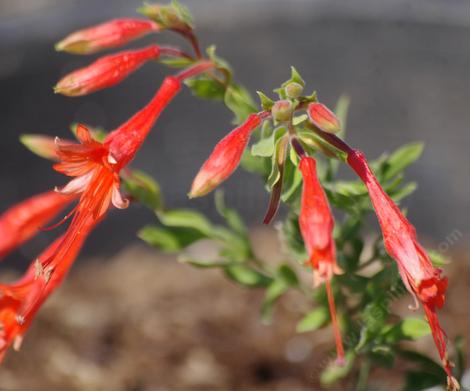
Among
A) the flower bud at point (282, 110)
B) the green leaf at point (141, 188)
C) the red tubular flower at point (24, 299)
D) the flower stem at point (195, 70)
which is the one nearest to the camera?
the flower bud at point (282, 110)

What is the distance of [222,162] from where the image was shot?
1.53 meters

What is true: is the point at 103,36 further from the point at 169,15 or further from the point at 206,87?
the point at 206,87

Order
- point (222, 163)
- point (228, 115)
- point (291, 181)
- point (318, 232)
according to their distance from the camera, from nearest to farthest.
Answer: point (318, 232) < point (222, 163) < point (291, 181) < point (228, 115)

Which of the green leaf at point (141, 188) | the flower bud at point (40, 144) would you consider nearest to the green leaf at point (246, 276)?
the green leaf at point (141, 188)

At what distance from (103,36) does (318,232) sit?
0.77 metres

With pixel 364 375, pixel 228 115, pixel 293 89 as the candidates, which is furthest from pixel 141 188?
pixel 228 115

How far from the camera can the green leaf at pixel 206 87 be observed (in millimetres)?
1786

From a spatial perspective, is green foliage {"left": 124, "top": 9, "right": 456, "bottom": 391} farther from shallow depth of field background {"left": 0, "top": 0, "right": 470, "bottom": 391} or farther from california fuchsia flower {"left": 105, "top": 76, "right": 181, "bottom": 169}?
shallow depth of field background {"left": 0, "top": 0, "right": 470, "bottom": 391}

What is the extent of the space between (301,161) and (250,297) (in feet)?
5.71

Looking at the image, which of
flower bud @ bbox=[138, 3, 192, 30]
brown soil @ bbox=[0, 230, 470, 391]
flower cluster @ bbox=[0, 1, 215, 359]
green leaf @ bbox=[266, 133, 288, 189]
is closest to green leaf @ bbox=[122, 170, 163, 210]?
flower cluster @ bbox=[0, 1, 215, 359]

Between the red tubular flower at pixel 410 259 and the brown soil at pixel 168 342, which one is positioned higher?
the red tubular flower at pixel 410 259

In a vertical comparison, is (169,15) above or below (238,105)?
above

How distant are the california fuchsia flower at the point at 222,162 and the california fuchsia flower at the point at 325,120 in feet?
0.43

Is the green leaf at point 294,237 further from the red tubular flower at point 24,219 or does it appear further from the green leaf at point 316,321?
the red tubular flower at point 24,219
